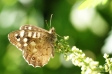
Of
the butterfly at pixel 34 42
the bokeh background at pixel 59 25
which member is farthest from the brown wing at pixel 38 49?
the bokeh background at pixel 59 25

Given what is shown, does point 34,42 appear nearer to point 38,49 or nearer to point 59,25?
point 38,49

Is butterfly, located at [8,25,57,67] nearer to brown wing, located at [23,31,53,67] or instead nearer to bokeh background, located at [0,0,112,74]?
brown wing, located at [23,31,53,67]

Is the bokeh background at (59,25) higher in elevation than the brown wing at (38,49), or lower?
higher

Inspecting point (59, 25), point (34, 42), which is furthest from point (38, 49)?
point (59, 25)

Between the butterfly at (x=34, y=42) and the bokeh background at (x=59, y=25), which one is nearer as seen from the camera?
the butterfly at (x=34, y=42)

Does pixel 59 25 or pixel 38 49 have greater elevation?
pixel 59 25

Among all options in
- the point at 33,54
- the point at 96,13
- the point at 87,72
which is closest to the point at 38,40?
the point at 33,54

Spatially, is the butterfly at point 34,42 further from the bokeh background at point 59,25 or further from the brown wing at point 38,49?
the bokeh background at point 59,25
